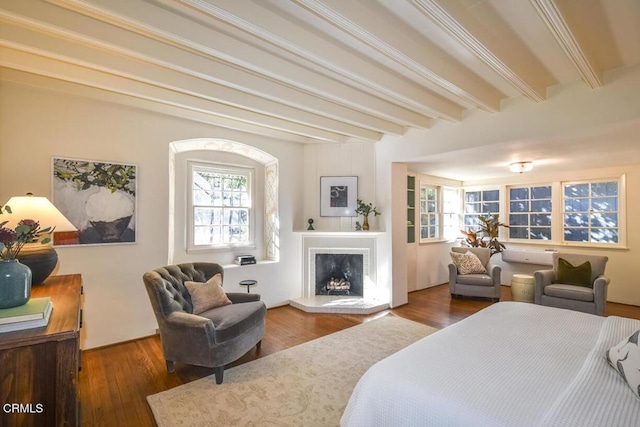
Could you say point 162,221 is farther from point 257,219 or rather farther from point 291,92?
point 291,92

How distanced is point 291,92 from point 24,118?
2478mm

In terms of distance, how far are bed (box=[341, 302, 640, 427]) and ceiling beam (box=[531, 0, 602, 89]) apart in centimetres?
191

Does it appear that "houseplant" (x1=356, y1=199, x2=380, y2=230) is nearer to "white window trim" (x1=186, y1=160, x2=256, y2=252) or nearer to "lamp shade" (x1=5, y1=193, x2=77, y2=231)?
"white window trim" (x1=186, y1=160, x2=256, y2=252)

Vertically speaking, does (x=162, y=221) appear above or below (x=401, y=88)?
below

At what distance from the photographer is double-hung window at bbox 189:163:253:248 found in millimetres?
4062

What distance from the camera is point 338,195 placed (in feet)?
15.6

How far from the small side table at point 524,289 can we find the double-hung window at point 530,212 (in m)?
1.69

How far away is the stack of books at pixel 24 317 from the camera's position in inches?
48.3

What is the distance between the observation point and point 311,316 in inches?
160

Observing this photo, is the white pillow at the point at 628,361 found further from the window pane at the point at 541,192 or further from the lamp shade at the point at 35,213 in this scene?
the window pane at the point at 541,192

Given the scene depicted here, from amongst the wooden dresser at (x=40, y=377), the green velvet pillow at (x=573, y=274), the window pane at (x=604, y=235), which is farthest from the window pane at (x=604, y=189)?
the wooden dresser at (x=40, y=377)

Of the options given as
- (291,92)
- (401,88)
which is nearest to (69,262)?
(291,92)

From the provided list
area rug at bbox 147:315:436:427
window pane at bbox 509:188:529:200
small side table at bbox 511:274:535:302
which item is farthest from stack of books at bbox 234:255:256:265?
window pane at bbox 509:188:529:200

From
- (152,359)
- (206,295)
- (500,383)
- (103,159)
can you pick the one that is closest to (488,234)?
(500,383)
